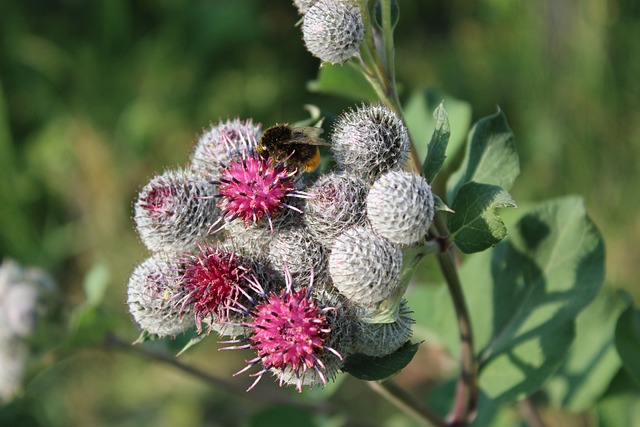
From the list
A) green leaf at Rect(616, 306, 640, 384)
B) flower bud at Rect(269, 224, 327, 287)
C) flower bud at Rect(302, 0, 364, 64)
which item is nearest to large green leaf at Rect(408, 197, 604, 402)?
green leaf at Rect(616, 306, 640, 384)

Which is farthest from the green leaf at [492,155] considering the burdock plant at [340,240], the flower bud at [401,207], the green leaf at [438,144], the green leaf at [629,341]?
the green leaf at [629,341]

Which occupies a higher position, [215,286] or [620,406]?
[215,286]

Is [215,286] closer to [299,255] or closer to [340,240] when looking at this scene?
[299,255]

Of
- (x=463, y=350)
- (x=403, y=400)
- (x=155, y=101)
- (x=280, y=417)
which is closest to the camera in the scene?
(x=403, y=400)

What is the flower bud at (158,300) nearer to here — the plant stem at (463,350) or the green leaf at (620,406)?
the plant stem at (463,350)

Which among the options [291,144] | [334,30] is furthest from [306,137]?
[334,30]

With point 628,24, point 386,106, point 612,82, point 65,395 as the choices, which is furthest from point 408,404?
point 65,395

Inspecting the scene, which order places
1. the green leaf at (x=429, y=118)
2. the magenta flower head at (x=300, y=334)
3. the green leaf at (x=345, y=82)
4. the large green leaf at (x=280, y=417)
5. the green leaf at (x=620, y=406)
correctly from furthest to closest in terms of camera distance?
the large green leaf at (x=280, y=417)
the green leaf at (x=429, y=118)
the green leaf at (x=620, y=406)
the green leaf at (x=345, y=82)
the magenta flower head at (x=300, y=334)
